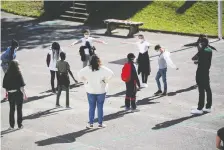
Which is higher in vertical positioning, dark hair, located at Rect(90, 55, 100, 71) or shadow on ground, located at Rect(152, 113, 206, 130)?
dark hair, located at Rect(90, 55, 100, 71)

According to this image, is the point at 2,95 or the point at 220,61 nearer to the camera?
the point at 2,95

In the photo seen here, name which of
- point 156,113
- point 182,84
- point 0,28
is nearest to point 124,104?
point 156,113

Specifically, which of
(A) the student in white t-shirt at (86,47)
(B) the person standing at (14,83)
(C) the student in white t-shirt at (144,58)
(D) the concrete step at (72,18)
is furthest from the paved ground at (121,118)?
(D) the concrete step at (72,18)

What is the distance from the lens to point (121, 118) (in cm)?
1329

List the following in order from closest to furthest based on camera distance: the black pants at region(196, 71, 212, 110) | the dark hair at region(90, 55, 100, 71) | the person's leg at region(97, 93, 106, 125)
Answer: the dark hair at region(90, 55, 100, 71) → the person's leg at region(97, 93, 106, 125) → the black pants at region(196, 71, 212, 110)

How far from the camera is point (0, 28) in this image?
95.5 ft

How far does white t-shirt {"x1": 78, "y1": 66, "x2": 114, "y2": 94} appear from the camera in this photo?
11.9 metres

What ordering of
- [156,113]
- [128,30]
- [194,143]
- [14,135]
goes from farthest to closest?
[128,30]
[156,113]
[14,135]
[194,143]

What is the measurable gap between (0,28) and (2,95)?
44.2 ft

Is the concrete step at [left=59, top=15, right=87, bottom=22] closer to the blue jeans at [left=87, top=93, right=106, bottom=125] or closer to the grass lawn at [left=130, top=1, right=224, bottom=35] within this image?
the grass lawn at [left=130, top=1, right=224, bottom=35]

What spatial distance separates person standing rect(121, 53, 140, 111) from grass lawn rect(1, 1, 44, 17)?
18980 mm

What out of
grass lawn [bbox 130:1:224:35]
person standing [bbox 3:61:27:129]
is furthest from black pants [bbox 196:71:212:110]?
grass lawn [bbox 130:1:224:35]

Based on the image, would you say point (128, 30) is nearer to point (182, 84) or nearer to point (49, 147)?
point (182, 84)

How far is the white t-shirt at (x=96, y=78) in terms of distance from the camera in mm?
11875
